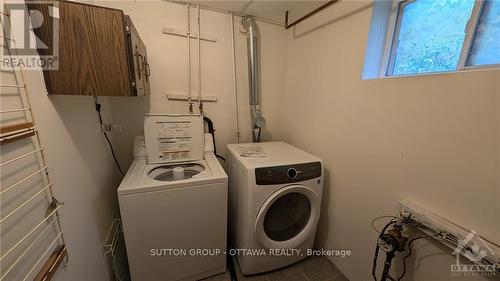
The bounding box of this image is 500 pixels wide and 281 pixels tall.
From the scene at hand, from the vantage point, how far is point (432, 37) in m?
1.09

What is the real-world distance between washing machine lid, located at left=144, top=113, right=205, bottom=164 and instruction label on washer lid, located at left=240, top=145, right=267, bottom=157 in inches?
14.5

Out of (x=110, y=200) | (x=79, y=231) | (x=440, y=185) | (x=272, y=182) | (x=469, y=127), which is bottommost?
(x=110, y=200)

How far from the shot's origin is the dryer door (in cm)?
138

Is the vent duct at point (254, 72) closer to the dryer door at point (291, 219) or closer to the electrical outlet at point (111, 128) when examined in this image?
the dryer door at point (291, 219)

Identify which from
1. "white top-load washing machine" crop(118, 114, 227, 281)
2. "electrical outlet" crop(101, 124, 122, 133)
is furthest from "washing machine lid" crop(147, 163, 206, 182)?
"electrical outlet" crop(101, 124, 122, 133)

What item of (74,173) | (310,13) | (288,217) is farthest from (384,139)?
(74,173)

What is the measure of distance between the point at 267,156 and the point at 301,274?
972 mm

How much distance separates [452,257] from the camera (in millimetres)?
901

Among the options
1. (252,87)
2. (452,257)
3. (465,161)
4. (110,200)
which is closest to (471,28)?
(465,161)

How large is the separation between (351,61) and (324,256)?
1.57 m

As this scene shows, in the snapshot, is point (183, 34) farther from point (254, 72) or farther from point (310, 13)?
point (310, 13)

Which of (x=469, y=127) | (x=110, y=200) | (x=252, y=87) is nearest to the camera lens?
(x=469, y=127)

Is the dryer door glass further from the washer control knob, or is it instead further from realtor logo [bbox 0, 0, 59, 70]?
realtor logo [bbox 0, 0, 59, 70]

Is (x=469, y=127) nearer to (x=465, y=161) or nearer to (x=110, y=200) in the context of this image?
(x=465, y=161)
